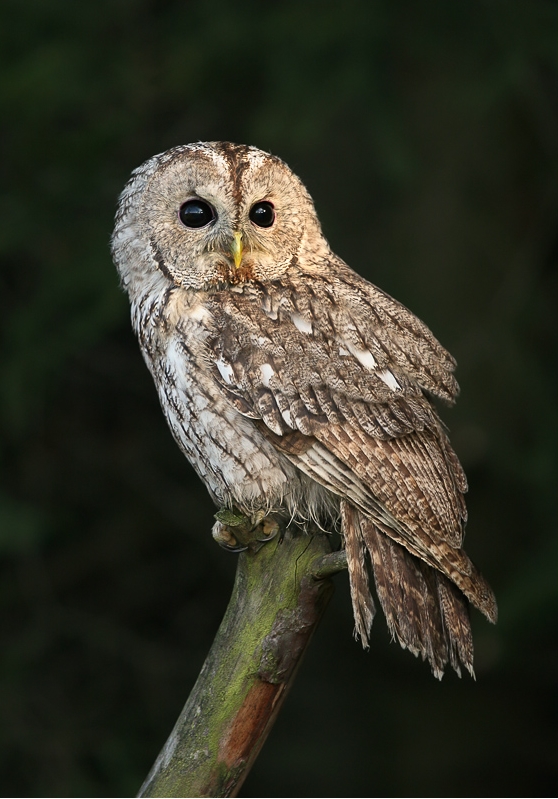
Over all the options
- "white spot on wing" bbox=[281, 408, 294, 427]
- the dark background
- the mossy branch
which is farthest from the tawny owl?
the dark background

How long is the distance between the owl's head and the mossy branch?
25.2 inches

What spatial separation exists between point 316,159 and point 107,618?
70.9 inches

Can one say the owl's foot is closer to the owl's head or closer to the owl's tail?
the owl's tail

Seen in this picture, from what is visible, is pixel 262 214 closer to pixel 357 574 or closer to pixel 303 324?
pixel 303 324

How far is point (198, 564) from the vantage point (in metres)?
3.69

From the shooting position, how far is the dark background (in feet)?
10.1

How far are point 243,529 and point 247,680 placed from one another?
0.31 metres

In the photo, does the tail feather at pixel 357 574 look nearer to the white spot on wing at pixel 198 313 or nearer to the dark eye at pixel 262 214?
the white spot on wing at pixel 198 313

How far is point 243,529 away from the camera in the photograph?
2102 millimetres

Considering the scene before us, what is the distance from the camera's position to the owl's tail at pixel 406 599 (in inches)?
79.1

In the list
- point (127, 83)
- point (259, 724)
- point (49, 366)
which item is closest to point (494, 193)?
point (127, 83)

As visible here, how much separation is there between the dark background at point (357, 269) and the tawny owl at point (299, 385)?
0.85 meters

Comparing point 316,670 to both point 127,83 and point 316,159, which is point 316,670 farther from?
point 127,83

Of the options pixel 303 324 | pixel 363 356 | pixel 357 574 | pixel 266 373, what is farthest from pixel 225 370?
pixel 357 574
